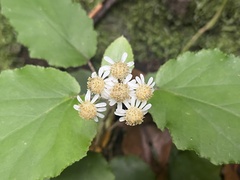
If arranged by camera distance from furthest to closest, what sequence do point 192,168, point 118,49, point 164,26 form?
point 164,26 < point 192,168 < point 118,49

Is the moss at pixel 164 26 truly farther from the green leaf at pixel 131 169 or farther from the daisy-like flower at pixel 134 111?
the daisy-like flower at pixel 134 111

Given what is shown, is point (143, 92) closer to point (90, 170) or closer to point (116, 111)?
point (116, 111)

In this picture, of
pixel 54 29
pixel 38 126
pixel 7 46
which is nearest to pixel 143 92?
pixel 38 126

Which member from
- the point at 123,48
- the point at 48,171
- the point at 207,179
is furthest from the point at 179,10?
the point at 48,171

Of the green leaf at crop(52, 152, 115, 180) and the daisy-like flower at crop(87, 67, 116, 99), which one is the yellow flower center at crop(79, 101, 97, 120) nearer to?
the daisy-like flower at crop(87, 67, 116, 99)

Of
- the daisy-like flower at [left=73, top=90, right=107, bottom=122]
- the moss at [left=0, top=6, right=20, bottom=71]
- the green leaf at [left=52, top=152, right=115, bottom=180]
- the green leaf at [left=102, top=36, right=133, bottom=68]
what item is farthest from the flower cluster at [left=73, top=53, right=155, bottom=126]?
the moss at [left=0, top=6, right=20, bottom=71]
